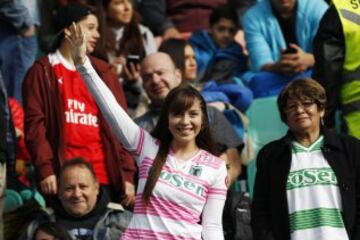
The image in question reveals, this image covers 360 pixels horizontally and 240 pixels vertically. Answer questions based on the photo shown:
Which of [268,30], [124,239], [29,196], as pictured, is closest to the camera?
[124,239]

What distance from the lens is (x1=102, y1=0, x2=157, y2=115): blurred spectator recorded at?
9953 millimetres

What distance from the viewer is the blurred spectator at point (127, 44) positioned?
995 centimetres

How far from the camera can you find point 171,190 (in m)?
7.04

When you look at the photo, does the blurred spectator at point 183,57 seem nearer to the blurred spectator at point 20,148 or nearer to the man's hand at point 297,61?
the man's hand at point 297,61

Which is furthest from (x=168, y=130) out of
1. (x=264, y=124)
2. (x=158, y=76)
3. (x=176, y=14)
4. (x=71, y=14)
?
(x=176, y=14)

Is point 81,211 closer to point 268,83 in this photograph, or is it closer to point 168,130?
point 168,130

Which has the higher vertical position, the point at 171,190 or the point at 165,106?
the point at 165,106

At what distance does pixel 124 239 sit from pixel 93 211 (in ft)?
Result: 4.21

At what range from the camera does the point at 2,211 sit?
835cm

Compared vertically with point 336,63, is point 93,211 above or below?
below

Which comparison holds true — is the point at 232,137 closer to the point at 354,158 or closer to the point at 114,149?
the point at 114,149

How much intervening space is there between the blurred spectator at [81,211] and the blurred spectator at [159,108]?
0.70 meters

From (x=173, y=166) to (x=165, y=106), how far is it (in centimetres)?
38

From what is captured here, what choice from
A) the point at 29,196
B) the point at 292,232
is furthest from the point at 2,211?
the point at 292,232
